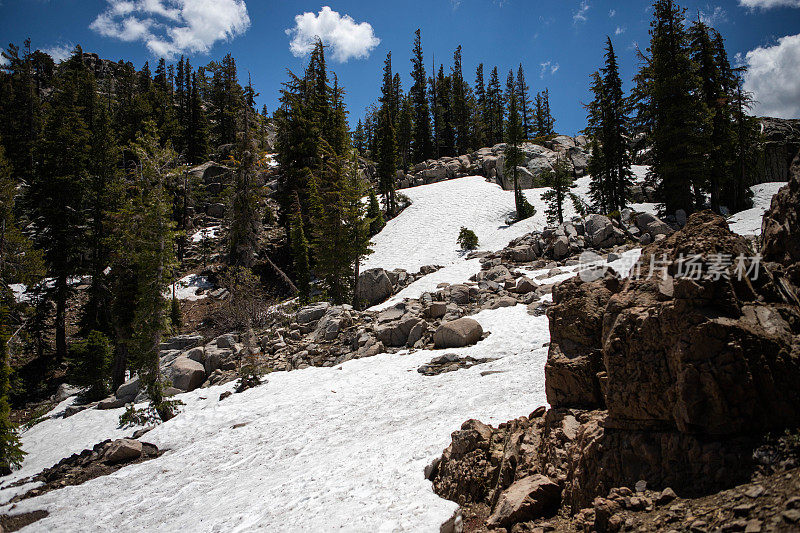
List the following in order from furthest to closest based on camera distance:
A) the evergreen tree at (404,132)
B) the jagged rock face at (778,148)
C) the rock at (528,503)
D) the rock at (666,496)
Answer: the evergreen tree at (404,132) → the jagged rock face at (778,148) → the rock at (528,503) → the rock at (666,496)

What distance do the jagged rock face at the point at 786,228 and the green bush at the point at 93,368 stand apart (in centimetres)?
2470

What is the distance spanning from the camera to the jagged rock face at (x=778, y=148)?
3550 cm

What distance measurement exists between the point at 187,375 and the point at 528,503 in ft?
54.4

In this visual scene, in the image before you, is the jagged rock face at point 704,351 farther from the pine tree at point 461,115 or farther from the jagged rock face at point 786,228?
the pine tree at point 461,115

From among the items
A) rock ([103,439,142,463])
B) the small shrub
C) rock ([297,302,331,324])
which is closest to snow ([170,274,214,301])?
rock ([297,302,331,324])

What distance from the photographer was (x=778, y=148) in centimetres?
3575

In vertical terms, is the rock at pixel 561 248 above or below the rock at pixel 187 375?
above

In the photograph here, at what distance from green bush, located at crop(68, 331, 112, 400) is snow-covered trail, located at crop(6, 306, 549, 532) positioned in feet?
12.6

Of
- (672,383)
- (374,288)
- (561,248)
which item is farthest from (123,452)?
(561,248)

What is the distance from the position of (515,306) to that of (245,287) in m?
16.8

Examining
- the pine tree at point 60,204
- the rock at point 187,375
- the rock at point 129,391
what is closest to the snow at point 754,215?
the rock at point 187,375

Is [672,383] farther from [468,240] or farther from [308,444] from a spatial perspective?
[468,240]

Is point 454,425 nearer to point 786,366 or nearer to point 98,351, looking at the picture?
point 786,366

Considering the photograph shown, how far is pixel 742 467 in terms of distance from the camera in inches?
138
